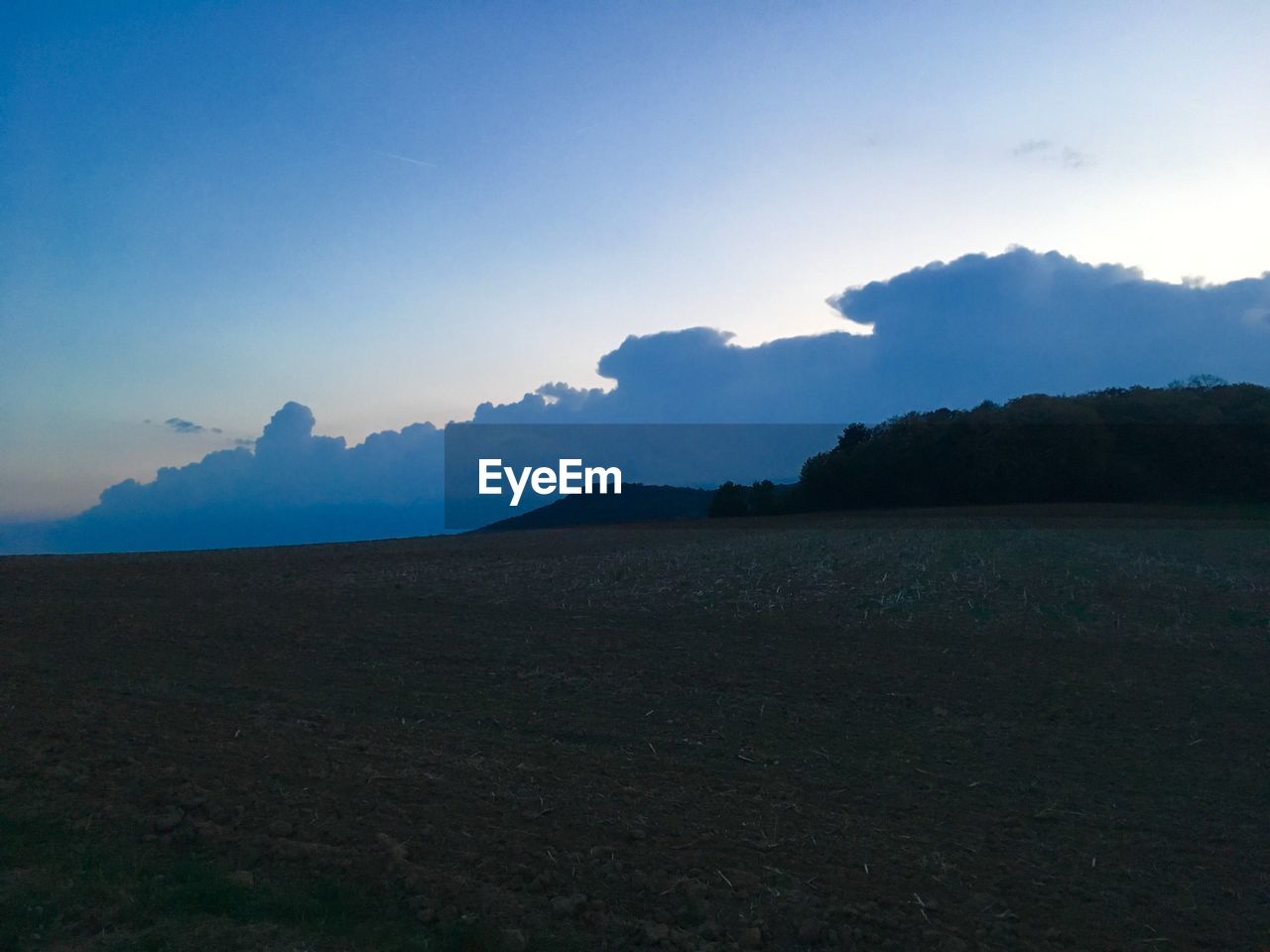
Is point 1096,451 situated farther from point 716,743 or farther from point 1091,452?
point 716,743

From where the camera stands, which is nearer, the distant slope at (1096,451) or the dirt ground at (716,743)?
the dirt ground at (716,743)

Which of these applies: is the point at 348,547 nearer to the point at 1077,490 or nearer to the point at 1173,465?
the point at 1077,490

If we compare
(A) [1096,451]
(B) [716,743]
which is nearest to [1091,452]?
(A) [1096,451]

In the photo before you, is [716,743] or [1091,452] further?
[1091,452]

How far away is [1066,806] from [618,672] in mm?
5247

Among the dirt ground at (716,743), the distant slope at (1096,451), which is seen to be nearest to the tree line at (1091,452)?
the distant slope at (1096,451)

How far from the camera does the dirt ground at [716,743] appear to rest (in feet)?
18.3

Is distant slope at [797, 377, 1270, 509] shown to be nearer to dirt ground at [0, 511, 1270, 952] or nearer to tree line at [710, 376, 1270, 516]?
tree line at [710, 376, 1270, 516]

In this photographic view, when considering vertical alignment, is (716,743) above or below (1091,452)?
below

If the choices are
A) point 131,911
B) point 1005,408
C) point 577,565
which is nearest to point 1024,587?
point 577,565

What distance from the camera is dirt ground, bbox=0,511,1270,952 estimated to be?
18.3ft

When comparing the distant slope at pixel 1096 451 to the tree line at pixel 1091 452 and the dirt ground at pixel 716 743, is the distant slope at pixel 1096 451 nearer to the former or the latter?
the tree line at pixel 1091 452

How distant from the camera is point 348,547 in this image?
90.3 feet

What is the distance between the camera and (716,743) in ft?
28.3
